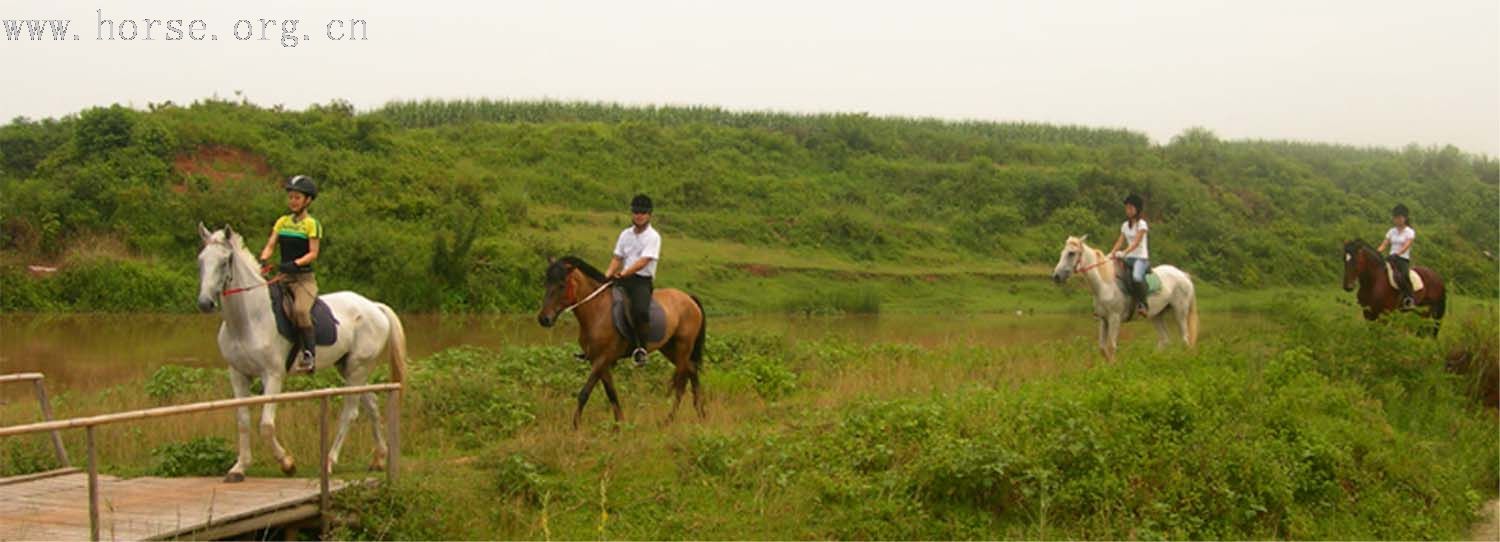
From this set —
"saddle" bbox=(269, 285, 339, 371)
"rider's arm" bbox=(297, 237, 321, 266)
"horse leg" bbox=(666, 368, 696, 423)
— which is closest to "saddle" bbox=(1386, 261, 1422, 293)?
"horse leg" bbox=(666, 368, 696, 423)

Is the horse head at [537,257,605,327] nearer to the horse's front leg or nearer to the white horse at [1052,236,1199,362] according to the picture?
the horse's front leg

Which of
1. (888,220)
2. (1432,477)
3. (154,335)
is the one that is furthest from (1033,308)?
(1432,477)

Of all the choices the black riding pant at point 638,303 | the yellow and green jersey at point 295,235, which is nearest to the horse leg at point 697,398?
the black riding pant at point 638,303

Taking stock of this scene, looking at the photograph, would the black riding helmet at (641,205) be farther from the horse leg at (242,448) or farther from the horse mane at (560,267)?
the horse leg at (242,448)

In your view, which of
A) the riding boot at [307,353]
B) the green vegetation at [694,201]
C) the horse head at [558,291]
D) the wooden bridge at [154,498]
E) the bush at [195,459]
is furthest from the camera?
the green vegetation at [694,201]

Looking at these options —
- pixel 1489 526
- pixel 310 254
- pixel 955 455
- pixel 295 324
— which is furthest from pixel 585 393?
pixel 1489 526

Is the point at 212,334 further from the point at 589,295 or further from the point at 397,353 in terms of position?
the point at 397,353

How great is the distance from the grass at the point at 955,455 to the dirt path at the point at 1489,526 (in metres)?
0.15

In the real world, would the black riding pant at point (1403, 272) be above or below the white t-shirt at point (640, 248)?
below

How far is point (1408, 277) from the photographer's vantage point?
1788 centimetres

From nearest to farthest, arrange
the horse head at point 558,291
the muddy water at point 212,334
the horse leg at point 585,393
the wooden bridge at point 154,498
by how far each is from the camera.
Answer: the wooden bridge at point 154,498 < the horse head at point 558,291 < the horse leg at point 585,393 < the muddy water at point 212,334

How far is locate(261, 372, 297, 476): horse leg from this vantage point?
9391 millimetres

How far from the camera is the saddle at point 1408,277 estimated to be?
1759 cm

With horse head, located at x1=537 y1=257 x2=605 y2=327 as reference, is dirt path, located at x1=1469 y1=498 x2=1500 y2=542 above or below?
below
